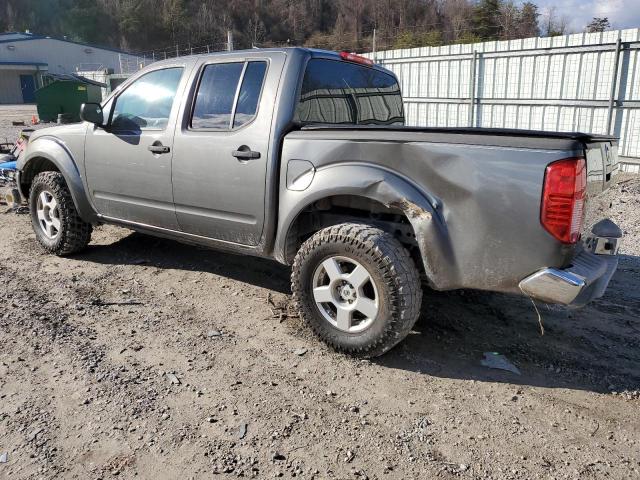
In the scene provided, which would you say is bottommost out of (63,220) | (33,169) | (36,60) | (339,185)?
(63,220)

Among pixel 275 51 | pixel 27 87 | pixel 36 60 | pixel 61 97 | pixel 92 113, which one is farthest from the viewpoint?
pixel 36 60

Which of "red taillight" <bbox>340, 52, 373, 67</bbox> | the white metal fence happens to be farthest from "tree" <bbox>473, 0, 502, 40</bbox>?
"red taillight" <bbox>340, 52, 373, 67</bbox>

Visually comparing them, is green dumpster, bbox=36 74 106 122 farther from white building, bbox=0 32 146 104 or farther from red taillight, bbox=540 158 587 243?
white building, bbox=0 32 146 104

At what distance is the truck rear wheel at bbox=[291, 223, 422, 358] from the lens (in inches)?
125

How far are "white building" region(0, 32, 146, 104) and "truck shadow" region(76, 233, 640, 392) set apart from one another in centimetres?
4702

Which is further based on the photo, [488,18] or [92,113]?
[488,18]

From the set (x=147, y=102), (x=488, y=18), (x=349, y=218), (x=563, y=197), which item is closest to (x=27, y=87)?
(x=488, y=18)

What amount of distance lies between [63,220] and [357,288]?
3.32 m

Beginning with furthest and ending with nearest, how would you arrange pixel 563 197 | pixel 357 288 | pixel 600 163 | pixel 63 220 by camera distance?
1. pixel 63 220
2. pixel 357 288
3. pixel 600 163
4. pixel 563 197

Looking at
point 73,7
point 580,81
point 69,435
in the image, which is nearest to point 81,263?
point 69,435

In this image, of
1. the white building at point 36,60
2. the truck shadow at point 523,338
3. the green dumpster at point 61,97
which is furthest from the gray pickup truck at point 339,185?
the white building at point 36,60

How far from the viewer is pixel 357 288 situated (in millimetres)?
3340

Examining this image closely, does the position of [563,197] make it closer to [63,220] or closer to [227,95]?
[227,95]

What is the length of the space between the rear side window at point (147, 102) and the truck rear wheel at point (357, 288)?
5.94ft
